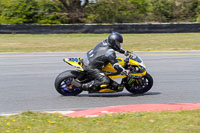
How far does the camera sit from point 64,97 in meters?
8.41

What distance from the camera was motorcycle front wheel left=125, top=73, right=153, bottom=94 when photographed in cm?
844

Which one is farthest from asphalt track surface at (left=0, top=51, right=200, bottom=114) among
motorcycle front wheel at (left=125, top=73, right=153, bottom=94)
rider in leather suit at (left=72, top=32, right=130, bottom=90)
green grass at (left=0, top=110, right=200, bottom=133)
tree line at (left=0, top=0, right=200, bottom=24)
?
tree line at (left=0, top=0, right=200, bottom=24)

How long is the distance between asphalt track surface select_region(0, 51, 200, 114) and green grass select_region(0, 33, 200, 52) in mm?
5585

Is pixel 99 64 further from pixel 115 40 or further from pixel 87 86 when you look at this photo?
pixel 115 40

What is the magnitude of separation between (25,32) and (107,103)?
1844 cm

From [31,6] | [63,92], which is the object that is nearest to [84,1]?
[31,6]

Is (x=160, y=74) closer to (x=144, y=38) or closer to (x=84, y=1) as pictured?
(x=144, y=38)

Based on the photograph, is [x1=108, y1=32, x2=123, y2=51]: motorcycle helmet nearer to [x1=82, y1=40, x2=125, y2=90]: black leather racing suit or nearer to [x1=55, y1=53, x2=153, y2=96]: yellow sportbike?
[x1=82, y1=40, x2=125, y2=90]: black leather racing suit

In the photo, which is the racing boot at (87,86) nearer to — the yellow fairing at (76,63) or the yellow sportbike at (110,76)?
the yellow sportbike at (110,76)

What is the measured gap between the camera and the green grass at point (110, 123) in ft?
17.0

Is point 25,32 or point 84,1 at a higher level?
point 84,1

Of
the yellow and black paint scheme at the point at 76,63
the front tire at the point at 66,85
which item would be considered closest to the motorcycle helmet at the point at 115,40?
the yellow and black paint scheme at the point at 76,63

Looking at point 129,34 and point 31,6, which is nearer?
point 129,34

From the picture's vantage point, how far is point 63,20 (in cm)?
3052
